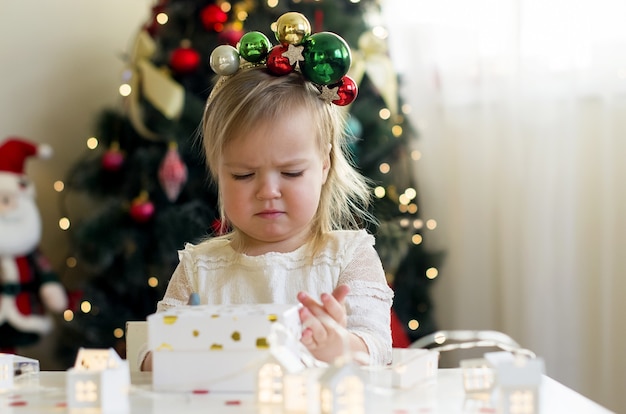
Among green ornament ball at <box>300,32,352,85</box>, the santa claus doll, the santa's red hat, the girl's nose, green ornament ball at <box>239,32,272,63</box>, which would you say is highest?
green ornament ball at <box>239,32,272,63</box>

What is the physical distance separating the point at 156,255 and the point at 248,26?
739 mm

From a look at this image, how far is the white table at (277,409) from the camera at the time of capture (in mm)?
795

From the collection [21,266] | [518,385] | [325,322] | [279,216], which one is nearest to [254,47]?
[279,216]

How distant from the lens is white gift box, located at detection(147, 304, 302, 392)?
2.73 feet

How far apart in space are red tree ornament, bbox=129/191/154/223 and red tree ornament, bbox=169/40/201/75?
1.27 feet

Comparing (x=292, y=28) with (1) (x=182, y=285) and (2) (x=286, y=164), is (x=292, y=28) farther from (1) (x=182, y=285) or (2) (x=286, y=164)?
(1) (x=182, y=285)

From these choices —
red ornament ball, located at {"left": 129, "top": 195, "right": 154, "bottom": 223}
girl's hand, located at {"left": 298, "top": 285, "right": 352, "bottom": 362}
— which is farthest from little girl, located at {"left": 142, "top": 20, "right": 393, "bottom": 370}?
red ornament ball, located at {"left": 129, "top": 195, "right": 154, "bottom": 223}

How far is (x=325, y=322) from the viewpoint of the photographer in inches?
37.4

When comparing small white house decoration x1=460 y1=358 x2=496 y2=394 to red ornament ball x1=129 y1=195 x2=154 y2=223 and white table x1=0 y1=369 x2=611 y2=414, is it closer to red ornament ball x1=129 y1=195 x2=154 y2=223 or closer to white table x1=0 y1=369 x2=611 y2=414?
white table x1=0 y1=369 x2=611 y2=414

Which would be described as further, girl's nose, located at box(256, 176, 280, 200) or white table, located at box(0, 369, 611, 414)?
girl's nose, located at box(256, 176, 280, 200)

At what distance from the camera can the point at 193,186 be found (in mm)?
2602

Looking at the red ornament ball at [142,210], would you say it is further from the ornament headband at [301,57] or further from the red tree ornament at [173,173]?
the ornament headband at [301,57]

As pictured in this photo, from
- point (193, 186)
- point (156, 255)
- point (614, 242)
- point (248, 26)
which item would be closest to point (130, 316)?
point (156, 255)

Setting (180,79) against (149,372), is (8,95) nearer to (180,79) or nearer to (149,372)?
(180,79)
